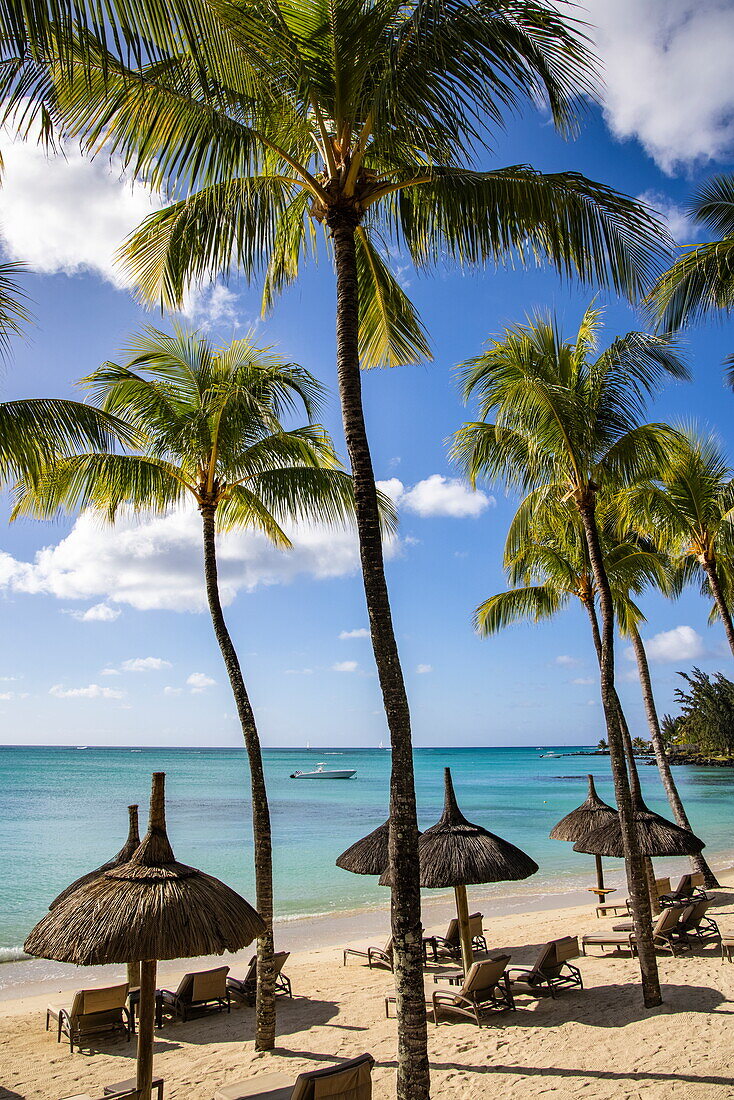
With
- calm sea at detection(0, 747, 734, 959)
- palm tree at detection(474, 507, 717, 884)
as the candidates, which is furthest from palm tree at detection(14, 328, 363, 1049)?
calm sea at detection(0, 747, 734, 959)

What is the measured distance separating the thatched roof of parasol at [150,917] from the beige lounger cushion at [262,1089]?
1.15 meters

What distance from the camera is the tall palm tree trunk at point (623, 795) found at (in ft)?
25.4

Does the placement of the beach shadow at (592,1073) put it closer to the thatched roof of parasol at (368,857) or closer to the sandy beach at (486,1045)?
the sandy beach at (486,1045)

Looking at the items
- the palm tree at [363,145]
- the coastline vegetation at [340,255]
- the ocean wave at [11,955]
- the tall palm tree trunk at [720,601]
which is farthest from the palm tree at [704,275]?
the ocean wave at [11,955]

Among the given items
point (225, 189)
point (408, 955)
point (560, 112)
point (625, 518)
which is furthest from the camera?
point (625, 518)

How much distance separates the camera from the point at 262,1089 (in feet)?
19.0

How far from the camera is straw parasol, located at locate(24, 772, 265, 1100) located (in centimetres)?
522

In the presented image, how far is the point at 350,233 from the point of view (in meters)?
5.61

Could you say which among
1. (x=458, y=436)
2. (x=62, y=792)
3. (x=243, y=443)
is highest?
Answer: (x=458, y=436)

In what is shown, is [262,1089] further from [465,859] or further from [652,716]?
[652,716]

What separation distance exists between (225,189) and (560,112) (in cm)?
260

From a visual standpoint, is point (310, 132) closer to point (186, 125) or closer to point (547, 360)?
point (186, 125)

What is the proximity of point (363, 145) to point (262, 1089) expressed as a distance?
723 centimetres

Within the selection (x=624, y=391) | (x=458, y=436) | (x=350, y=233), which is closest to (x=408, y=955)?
(x=350, y=233)
